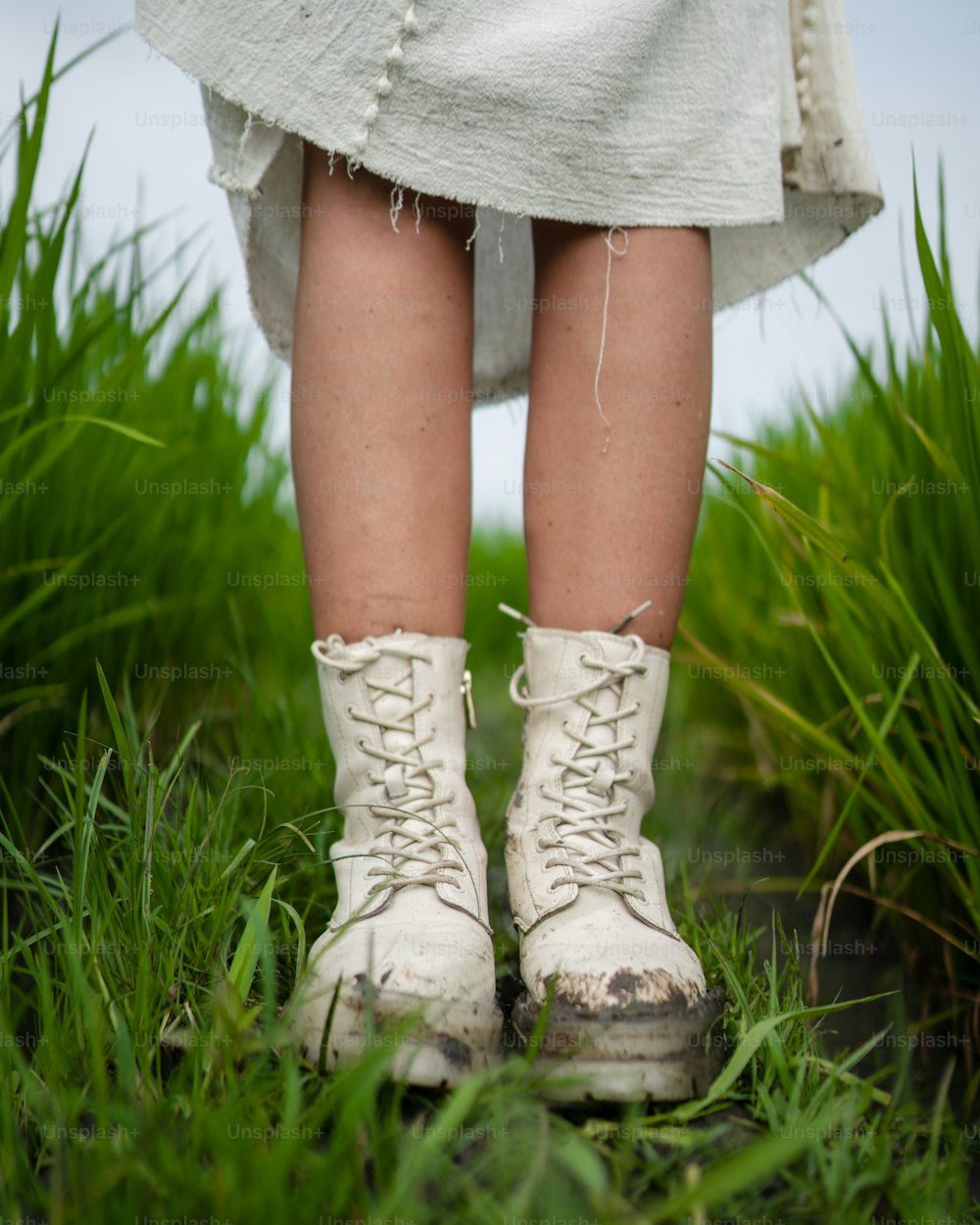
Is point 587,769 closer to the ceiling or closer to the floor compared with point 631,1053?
closer to the ceiling

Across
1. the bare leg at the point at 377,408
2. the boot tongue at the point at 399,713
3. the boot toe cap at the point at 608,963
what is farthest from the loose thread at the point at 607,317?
the boot toe cap at the point at 608,963

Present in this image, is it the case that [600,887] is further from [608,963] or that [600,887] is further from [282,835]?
[282,835]

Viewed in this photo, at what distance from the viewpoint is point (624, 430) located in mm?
834

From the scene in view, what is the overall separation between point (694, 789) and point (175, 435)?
38.2 inches

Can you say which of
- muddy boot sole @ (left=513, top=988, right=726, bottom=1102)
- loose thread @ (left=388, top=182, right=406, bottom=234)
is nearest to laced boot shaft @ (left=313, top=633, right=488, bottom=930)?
muddy boot sole @ (left=513, top=988, right=726, bottom=1102)

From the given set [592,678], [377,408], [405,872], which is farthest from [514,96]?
[405,872]

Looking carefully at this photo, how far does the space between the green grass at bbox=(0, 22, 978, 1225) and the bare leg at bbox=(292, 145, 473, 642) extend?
18 cm

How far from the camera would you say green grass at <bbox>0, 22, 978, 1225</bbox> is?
540 mm

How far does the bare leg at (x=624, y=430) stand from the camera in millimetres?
833

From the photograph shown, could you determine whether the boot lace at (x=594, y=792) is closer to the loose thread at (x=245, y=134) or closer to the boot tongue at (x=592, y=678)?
the boot tongue at (x=592, y=678)

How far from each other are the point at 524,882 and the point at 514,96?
612 mm

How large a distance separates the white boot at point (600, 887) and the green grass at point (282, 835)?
0.11 ft

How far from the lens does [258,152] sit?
0.85 m

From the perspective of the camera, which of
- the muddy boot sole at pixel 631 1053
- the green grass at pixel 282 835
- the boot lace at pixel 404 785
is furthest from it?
the boot lace at pixel 404 785
